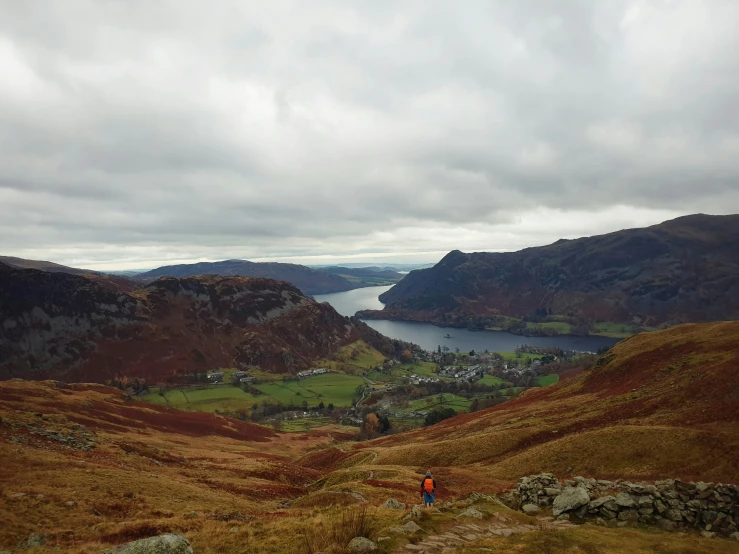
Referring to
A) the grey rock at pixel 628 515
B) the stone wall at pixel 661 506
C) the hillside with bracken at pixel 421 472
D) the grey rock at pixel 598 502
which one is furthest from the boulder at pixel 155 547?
the grey rock at pixel 628 515

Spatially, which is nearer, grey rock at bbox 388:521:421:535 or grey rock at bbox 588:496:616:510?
grey rock at bbox 388:521:421:535

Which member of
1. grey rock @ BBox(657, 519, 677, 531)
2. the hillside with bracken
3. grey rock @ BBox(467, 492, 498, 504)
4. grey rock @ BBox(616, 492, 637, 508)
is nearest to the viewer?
the hillside with bracken

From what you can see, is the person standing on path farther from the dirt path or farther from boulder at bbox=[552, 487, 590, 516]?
boulder at bbox=[552, 487, 590, 516]

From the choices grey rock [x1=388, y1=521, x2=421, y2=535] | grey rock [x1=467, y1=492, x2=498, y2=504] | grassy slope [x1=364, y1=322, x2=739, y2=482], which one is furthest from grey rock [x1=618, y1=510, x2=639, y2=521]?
grassy slope [x1=364, y1=322, x2=739, y2=482]

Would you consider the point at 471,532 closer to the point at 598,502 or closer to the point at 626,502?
the point at 598,502

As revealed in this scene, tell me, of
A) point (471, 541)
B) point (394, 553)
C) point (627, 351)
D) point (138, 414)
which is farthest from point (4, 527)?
point (627, 351)

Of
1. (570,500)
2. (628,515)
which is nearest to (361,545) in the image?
(570,500)
